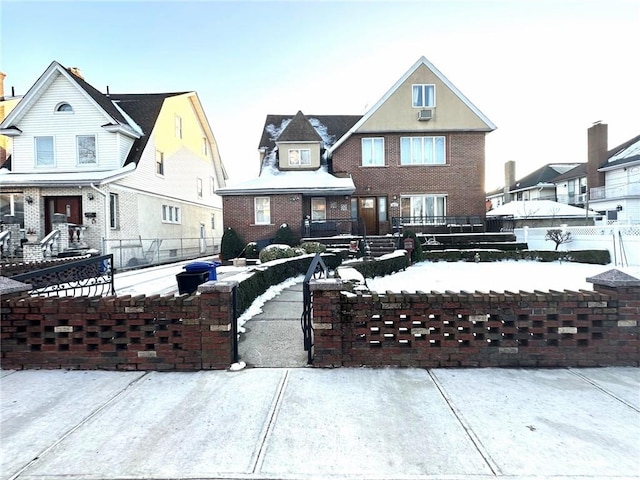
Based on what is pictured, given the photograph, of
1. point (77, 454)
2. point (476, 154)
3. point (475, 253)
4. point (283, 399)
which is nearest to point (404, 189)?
point (476, 154)

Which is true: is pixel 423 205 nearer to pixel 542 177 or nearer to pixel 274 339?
pixel 274 339

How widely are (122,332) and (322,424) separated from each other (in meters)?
2.83

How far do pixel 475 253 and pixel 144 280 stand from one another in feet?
45.7

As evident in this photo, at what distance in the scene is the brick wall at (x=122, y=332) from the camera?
4289 millimetres

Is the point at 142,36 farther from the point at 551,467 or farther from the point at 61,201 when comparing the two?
the point at 551,467

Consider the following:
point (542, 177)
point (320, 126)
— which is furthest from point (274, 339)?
point (542, 177)

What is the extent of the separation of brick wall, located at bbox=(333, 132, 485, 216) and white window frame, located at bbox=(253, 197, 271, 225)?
486 cm

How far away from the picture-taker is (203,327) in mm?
4281

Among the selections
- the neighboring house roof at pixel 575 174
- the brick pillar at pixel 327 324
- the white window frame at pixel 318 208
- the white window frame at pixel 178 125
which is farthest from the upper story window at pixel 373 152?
the neighboring house roof at pixel 575 174

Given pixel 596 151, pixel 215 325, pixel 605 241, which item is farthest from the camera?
pixel 596 151

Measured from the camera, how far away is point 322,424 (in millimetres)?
3145

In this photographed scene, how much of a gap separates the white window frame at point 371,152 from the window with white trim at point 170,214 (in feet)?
41.3

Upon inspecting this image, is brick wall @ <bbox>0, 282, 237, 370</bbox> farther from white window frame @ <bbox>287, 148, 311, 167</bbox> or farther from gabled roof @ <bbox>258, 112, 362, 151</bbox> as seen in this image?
gabled roof @ <bbox>258, 112, 362, 151</bbox>

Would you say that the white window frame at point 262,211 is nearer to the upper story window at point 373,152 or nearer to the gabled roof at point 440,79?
the gabled roof at point 440,79
